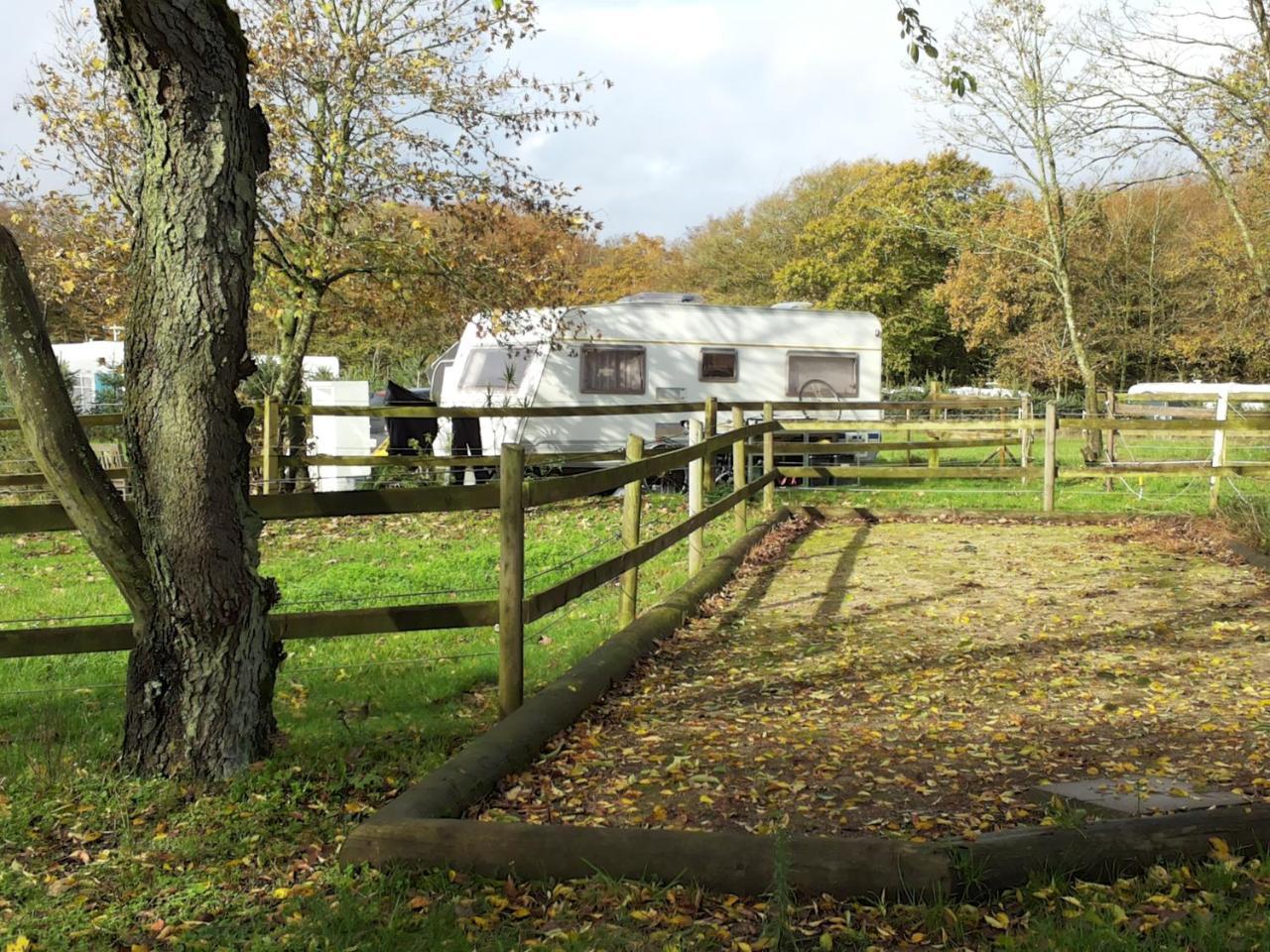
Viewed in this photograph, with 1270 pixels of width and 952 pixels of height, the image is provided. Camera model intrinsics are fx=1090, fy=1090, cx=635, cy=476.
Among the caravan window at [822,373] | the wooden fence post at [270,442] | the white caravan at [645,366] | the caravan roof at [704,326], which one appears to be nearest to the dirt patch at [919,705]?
the wooden fence post at [270,442]

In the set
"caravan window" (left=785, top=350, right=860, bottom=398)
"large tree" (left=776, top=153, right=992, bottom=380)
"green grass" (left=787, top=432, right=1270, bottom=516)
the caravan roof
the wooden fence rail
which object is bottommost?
"green grass" (left=787, top=432, right=1270, bottom=516)

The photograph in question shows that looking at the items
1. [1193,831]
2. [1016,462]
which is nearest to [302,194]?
[1193,831]

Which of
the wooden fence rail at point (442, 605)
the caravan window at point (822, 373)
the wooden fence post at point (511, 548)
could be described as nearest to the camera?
the wooden fence rail at point (442, 605)

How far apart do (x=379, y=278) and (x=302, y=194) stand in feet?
4.11

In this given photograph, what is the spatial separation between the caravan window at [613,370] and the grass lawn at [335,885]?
10.3m

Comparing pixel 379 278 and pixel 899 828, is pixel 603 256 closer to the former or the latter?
pixel 379 278

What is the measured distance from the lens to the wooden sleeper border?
9.11 ft

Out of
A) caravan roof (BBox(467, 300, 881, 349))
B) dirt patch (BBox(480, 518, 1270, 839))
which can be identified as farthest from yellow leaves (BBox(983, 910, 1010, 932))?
caravan roof (BBox(467, 300, 881, 349))

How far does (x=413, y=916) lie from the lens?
2.73 metres

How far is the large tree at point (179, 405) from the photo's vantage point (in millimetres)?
3562

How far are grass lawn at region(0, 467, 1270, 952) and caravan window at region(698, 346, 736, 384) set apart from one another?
10879mm

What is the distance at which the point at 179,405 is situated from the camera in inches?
143

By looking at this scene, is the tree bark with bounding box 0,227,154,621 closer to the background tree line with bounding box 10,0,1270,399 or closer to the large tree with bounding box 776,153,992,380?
the background tree line with bounding box 10,0,1270,399

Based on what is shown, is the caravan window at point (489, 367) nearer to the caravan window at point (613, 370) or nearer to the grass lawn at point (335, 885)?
the caravan window at point (613, 370)
